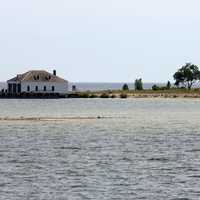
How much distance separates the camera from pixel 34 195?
3797 cm

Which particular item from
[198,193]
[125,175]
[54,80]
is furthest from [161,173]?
[54,80]

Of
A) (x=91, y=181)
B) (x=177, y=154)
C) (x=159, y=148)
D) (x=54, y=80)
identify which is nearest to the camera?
(x=91, y=181)

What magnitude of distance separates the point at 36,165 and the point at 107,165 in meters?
3.82

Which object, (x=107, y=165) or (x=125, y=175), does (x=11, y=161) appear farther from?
(x=125, y=175)

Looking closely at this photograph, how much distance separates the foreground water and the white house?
102 meters

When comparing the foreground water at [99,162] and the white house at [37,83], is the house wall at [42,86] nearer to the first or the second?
the white house at [37,83]

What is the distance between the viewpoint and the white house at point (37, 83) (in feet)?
607

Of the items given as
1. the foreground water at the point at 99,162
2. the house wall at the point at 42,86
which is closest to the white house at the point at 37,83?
the house wall at the point at 42,86

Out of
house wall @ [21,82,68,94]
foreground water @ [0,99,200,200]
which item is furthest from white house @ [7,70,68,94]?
foreground water @ [0,99,200,200]

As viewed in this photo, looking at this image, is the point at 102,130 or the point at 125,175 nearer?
the point at 125,175

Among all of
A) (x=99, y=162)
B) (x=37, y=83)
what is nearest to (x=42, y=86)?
(x=37, y=83)

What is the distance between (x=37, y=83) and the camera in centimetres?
→ 18575

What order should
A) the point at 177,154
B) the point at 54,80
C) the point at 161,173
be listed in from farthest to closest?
the point at 54,80, the point at 177,154, the point at 161,173

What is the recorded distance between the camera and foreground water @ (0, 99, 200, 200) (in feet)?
128
